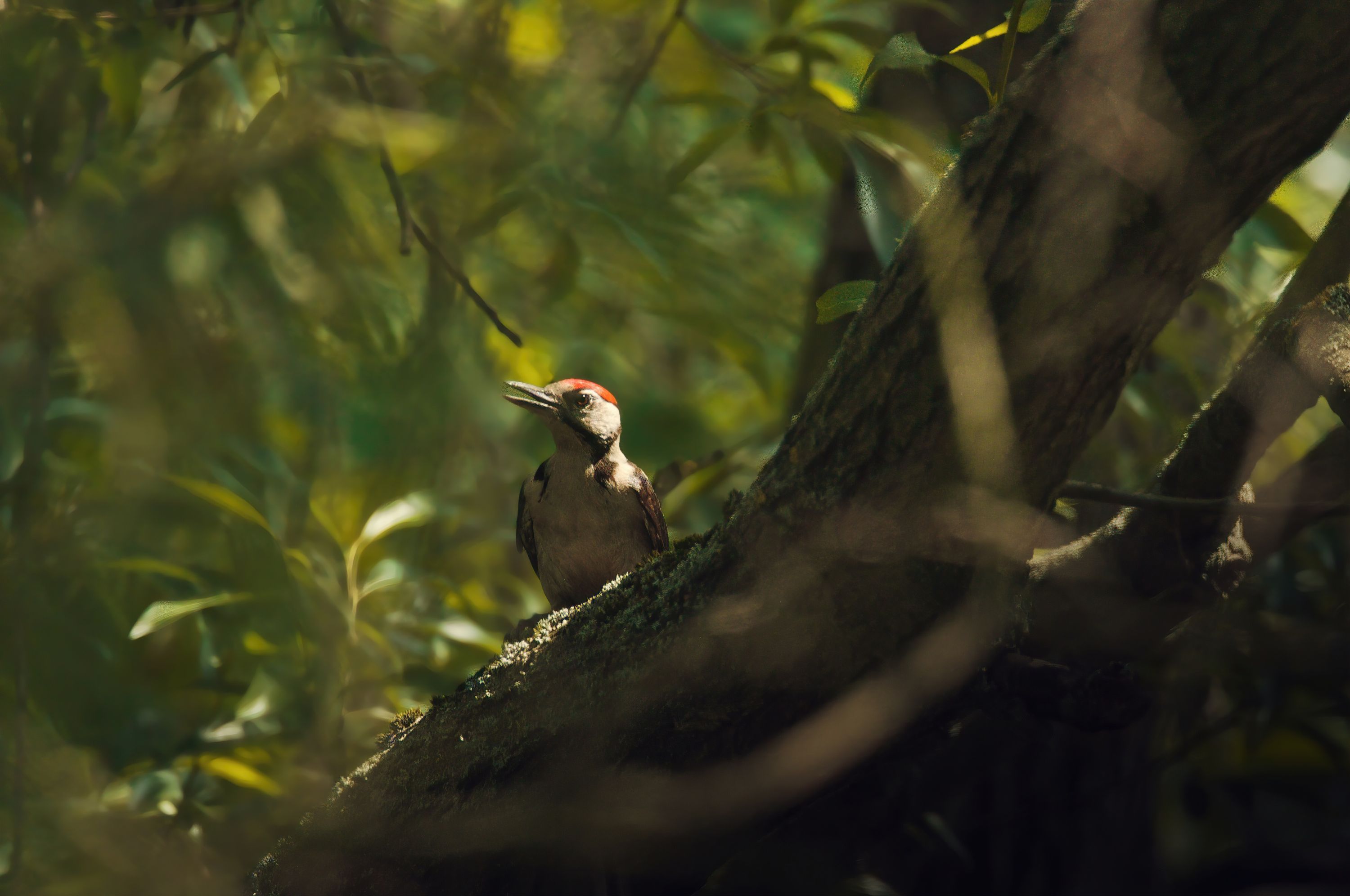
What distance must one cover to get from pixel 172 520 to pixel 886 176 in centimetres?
247

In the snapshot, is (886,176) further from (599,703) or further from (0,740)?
(0,740)

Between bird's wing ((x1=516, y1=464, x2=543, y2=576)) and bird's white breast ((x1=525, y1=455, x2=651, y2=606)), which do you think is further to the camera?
bird's wing ((x1=516, y1=464, x2=543, y2=576))

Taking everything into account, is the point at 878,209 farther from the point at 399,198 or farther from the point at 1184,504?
the point at 399,198

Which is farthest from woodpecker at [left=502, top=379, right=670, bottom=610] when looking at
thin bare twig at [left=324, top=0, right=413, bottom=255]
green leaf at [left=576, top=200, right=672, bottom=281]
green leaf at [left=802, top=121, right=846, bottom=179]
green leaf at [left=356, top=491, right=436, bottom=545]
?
green leaf at [left=802, top=121, right=846, bottom=179]

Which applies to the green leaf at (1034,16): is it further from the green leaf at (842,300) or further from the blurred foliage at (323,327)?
the green leaf at (842,300)

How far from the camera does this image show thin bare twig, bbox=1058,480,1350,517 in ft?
6.11

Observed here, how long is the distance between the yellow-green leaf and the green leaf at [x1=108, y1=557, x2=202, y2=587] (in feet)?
1.98

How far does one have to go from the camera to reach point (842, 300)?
1868 mm

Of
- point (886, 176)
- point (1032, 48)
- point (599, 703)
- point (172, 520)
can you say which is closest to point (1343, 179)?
point (1032, 48)

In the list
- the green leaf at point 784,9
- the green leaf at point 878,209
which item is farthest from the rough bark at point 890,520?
the green leaf at point 784,9

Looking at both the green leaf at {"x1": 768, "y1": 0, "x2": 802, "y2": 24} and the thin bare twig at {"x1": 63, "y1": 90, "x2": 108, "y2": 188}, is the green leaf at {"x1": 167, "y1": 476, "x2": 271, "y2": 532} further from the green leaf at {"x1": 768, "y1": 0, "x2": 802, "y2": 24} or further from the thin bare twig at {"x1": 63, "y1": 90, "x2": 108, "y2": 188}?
the green leaf at {"x1": 768, "y1": 0, "x2": 802, "y2": 24}

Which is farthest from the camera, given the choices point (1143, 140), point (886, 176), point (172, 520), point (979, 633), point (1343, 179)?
point (1343, 179)

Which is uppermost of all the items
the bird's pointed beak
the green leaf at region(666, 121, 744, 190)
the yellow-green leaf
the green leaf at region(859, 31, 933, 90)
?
the green leaf at region(859, 31, 933, 90)

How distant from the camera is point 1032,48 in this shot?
3238mm
